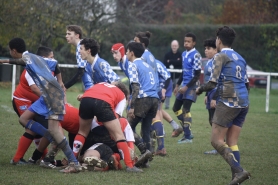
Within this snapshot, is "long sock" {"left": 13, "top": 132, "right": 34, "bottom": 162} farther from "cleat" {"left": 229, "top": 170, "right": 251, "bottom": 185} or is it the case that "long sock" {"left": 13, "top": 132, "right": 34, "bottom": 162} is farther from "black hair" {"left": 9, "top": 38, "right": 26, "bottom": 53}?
"cleat" {"left": 229, "top": 170, "right": 251, "bottom": 185}

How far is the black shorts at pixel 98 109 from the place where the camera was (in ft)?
23.0

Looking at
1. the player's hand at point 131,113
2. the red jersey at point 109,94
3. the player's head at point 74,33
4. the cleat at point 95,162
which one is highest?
the player's head at point 74,33

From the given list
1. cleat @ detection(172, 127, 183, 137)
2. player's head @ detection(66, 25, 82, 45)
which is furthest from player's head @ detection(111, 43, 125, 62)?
cleat @ detection(172, 127, 183, 137)

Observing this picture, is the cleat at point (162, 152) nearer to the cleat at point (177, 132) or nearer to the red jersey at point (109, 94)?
the red jersey at point (109, 94)

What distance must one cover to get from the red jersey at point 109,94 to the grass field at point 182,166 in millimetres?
944

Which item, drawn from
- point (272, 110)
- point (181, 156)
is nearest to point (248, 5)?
point (272, 110)

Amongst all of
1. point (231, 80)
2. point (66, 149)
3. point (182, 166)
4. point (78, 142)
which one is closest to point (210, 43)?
point (182, 166)

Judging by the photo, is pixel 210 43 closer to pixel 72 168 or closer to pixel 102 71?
pixel 102 71

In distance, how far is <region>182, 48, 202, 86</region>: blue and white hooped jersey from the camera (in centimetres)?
1066

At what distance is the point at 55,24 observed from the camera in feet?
74.3

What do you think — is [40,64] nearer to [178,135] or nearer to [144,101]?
[144,101]

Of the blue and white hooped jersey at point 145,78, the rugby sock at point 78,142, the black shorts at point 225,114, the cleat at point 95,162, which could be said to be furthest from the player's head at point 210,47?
the cleat at point 95,162

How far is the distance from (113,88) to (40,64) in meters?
1.08

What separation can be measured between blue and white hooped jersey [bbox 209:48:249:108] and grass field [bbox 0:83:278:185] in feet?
3.62
